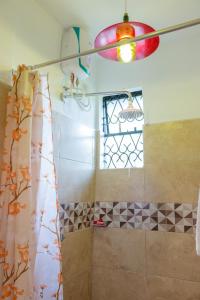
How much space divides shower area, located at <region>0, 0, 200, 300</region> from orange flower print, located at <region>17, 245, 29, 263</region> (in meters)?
0.50

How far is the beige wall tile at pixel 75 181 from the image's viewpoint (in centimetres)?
167

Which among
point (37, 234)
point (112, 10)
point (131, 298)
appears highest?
point (112, 10)

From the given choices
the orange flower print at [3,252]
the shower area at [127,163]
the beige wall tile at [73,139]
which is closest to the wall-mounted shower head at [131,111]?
the shower area at [127,163]

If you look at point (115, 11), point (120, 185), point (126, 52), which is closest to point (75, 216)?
point (120, 185)

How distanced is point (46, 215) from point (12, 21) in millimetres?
1079

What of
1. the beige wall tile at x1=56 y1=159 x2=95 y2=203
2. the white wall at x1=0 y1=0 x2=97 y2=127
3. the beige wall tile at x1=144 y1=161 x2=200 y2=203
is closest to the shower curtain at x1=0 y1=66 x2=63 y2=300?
the white wall at x1=0 y1=0 x2=97 y2=127

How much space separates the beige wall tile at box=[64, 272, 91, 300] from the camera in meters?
1.64

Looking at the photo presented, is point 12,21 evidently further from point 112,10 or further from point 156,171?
point 156,171

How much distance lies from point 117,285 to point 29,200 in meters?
1.11

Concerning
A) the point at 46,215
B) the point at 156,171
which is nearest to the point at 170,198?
the point at 156,171

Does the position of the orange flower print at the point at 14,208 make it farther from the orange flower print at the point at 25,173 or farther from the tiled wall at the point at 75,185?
the tiled wall at the point at 75,185

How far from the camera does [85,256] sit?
1.85 metres

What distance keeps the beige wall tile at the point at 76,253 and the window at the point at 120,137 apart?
569mm

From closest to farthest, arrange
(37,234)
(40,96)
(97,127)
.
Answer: (37,234) → (40,96) → (97,127)
